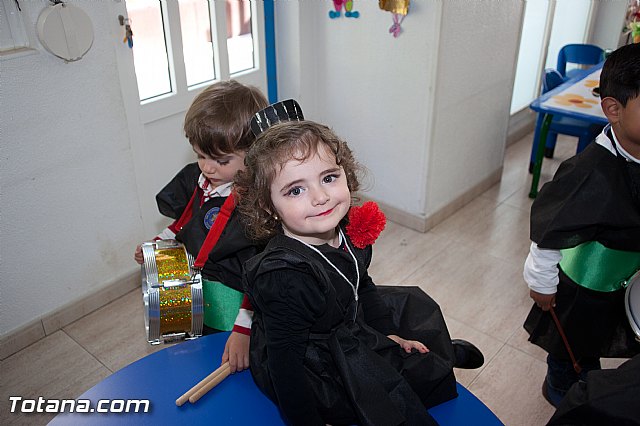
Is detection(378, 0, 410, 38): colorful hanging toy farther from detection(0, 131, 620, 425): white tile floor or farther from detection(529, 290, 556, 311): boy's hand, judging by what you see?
detection(529, 290, 556, 311): boy's hand

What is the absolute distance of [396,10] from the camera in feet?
8.30

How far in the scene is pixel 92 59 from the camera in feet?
6.88

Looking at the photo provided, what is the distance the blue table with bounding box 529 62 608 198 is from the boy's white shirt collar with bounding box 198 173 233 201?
1.92m

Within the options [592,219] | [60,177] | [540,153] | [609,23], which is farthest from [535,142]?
[60,177]

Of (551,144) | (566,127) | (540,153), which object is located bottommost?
(551,144)

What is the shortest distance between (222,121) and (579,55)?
3.07 meters

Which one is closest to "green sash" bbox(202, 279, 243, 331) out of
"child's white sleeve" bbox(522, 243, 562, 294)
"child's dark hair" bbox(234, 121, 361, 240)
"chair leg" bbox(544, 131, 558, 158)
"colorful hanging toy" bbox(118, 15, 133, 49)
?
"child's dark hair" bbox(234, 121, 361, 240)

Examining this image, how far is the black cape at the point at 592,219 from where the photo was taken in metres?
1.49

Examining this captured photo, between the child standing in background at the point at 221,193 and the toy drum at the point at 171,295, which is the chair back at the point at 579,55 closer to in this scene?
the child standing in background at the point at 221,193

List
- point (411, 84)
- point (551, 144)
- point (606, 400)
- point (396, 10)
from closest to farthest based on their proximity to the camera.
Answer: point (606, 400), point (396, 10), point (411, 84), point (551, 144)

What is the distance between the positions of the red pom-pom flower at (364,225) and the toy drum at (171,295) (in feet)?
1.53

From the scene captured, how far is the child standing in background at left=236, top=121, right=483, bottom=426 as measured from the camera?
3.78 ft

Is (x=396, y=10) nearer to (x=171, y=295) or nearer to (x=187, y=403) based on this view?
(x=171, y=295)

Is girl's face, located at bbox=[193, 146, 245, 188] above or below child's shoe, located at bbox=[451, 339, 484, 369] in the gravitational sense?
above
